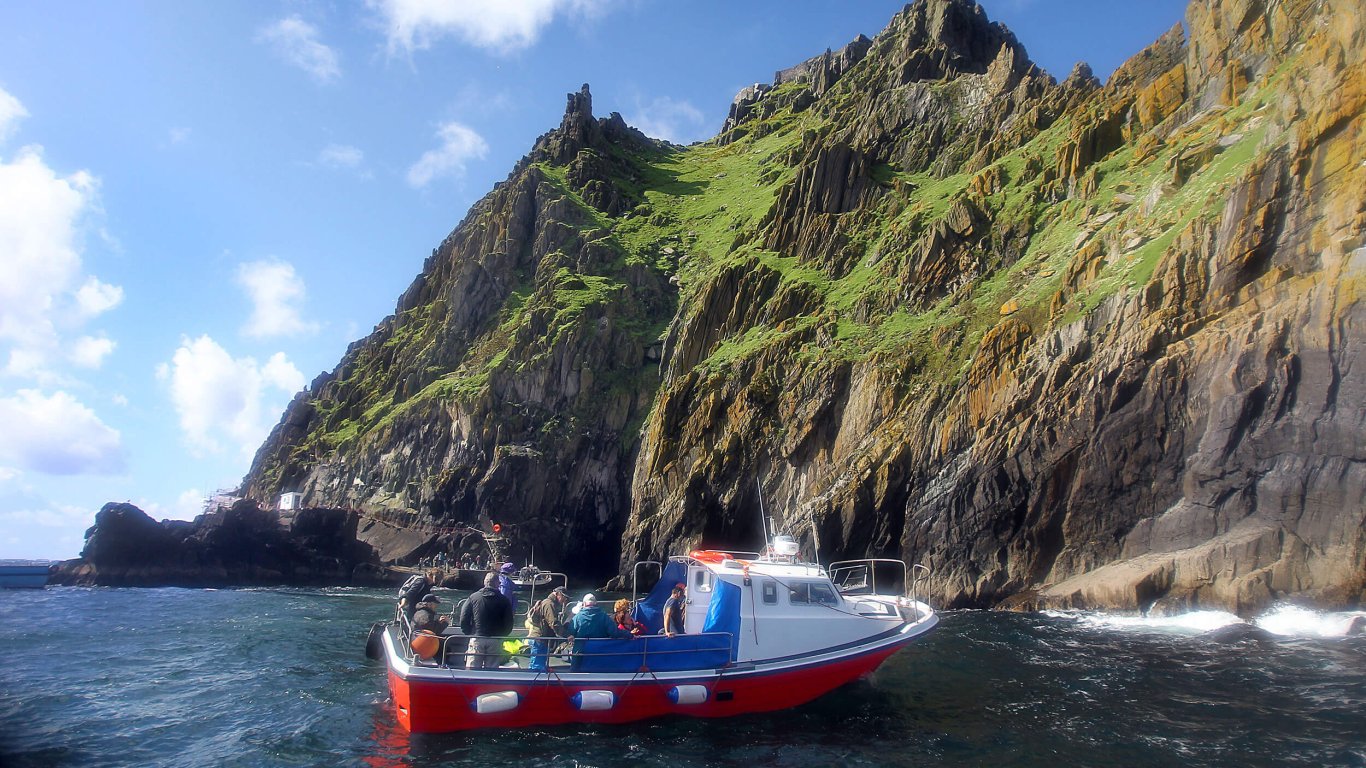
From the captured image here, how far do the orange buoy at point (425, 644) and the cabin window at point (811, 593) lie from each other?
28.1 feet

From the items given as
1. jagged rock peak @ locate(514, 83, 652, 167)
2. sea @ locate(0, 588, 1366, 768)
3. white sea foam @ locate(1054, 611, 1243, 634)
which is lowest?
sea @ locate(0, 588, 1366, 768)

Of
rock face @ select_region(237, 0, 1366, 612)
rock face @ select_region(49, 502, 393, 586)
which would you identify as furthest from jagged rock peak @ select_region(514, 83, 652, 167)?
rock face @ select_region(49, 502, 393, 586)

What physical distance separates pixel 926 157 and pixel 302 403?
78.5 meters

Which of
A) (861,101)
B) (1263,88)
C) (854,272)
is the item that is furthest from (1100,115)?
(861,101)

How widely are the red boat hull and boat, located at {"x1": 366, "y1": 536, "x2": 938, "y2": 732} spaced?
Answer: 0.02 metres

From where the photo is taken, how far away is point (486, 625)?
17.7 m

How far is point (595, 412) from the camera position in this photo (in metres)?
72.8

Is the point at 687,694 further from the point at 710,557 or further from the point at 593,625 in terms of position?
the point at 710,557

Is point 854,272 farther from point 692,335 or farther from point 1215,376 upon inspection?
point 1215,376

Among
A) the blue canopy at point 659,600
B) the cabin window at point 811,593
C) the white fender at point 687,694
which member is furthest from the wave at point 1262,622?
the white fender at point 687,694

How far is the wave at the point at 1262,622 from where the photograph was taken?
2409cm

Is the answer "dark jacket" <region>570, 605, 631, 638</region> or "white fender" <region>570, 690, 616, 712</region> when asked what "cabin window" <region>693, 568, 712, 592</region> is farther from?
"white fender" <region>570, 690, 616, 712</region>

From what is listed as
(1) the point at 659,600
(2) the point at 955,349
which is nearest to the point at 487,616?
(1) the point at 659,600

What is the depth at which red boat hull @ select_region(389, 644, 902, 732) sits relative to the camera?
1644 cm
